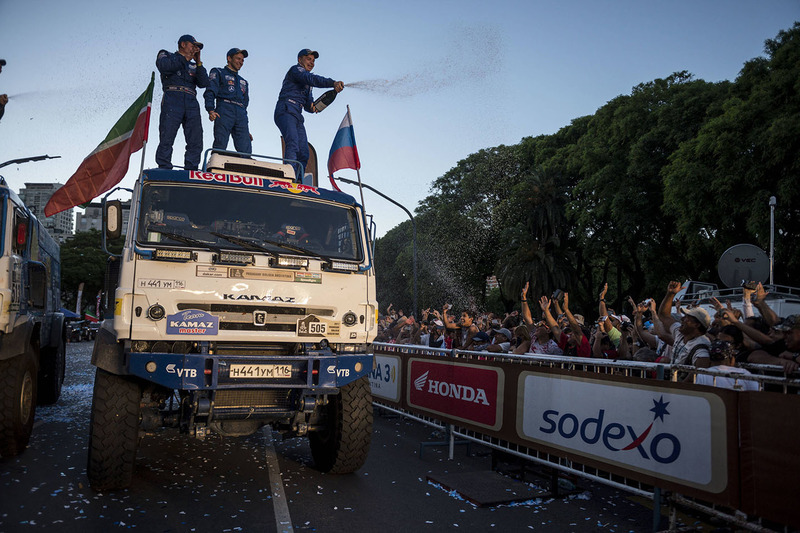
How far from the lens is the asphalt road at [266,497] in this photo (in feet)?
16.3

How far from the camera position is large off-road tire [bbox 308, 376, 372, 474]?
248 inches

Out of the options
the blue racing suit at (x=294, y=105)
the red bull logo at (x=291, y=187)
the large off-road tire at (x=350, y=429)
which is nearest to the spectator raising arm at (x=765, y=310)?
the large off-road tire at (x=350, y=429)

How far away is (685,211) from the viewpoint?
77.4 feet

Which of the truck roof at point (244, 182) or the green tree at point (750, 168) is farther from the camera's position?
the green tree at point (750, 168)

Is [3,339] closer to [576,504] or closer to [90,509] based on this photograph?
[90,509]

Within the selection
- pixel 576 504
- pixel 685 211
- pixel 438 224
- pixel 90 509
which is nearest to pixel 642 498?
pixel 576 504

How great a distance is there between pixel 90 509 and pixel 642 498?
5.03m

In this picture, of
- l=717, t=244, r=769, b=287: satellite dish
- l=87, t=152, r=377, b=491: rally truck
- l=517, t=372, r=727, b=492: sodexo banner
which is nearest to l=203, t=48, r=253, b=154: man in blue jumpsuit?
l=87, t=152, r=377, b=491: rally truck

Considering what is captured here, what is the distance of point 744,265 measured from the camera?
54.6 ft

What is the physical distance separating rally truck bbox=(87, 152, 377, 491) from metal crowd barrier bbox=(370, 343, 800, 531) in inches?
64.0

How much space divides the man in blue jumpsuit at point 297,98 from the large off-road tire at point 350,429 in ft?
13.2

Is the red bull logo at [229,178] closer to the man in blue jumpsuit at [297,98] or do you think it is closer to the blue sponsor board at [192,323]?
the blue sponsor board at [192,323]

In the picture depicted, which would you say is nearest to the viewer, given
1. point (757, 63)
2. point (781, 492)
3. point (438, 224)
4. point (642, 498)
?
point (781, 492)

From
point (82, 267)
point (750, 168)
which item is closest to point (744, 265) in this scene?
point (750, 168)
